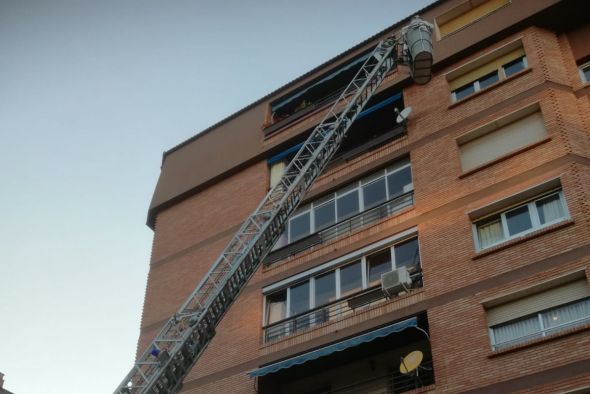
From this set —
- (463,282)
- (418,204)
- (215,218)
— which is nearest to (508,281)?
(463,282)

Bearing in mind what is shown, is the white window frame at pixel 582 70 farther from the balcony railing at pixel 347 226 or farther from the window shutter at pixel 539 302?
the window shutter at pixel 539 302

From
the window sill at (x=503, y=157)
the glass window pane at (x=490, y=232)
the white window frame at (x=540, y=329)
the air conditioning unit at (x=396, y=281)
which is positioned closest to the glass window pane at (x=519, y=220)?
the glass window pane at (x=490, y=232)

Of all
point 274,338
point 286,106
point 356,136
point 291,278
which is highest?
point 286,106

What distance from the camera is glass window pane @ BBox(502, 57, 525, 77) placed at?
21163 millimetres

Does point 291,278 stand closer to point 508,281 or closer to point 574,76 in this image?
point 508,281

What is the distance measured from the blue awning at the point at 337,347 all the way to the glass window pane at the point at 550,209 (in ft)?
12.4

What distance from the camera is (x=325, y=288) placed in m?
20.6

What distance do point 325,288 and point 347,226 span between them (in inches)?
78.7

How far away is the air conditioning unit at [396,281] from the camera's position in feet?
59.5

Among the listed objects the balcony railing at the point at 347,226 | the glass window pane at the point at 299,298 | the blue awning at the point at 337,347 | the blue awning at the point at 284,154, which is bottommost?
the blue awning at the point at 337,347

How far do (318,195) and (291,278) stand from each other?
9.84 feet

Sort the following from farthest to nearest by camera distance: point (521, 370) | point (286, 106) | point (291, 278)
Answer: point (286, 106)
point (291, 278)
point (521, 370)

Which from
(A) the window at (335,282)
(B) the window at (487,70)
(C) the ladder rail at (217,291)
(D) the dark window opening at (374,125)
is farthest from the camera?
(D) the dark window opening at (374,125)

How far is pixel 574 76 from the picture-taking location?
2030cm
